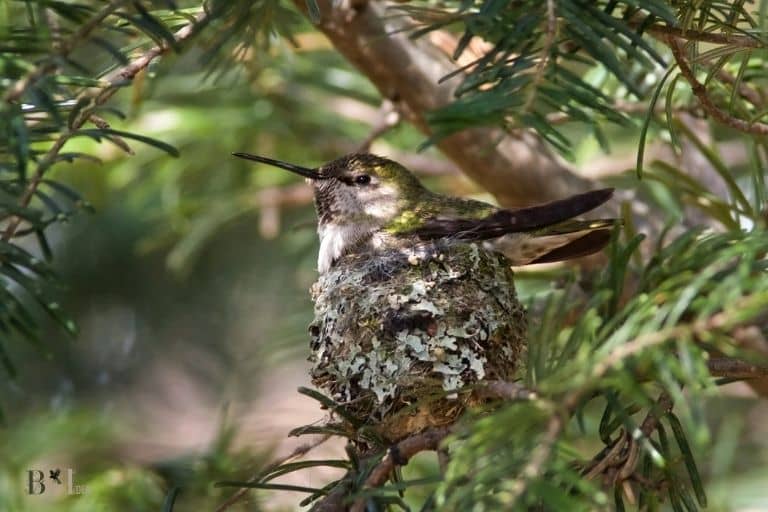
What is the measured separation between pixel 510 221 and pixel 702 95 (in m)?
0.63

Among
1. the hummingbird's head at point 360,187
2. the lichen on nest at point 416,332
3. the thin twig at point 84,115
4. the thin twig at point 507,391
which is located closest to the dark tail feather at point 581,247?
the lichen on nest at point 416,332

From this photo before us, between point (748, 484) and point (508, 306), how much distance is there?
1.10m

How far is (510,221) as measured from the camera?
7.03 feet

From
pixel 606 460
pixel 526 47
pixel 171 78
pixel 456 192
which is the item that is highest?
pixel 171 78

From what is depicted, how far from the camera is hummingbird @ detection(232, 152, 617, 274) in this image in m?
2.30

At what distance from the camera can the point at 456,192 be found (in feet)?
11.6

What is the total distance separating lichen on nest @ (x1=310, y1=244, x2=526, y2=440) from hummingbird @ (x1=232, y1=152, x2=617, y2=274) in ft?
0.22

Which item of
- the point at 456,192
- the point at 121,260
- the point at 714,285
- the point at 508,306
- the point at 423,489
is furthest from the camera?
the point at 121,260

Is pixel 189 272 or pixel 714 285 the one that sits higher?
pixel 189 272

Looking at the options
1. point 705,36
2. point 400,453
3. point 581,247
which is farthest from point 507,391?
point 581,247

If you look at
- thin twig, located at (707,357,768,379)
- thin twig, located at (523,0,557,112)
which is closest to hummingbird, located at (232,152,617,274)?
thin twig, located at (523,0,557,112)

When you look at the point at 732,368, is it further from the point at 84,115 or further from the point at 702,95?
the point at 84,115

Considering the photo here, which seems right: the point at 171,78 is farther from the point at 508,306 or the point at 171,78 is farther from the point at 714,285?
the point at 714,285

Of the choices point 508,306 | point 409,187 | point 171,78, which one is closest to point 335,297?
point 508,306
